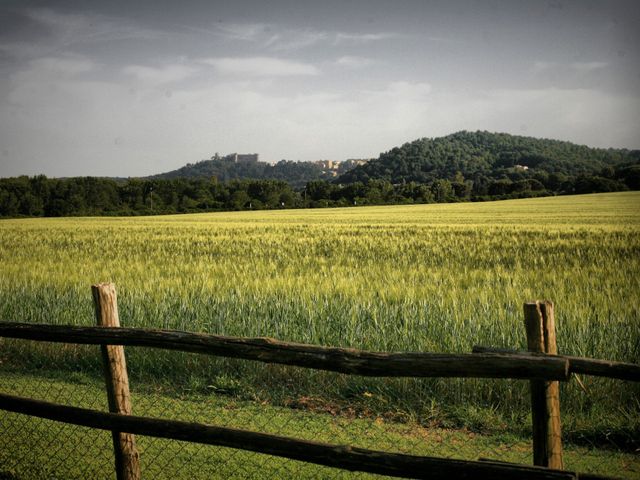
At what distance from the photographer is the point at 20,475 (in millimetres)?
4742

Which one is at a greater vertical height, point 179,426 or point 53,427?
point 179,426

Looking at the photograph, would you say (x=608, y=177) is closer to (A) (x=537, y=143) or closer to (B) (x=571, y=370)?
(A) (x=537, y=143)

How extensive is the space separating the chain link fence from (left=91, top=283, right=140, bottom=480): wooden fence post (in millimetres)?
626

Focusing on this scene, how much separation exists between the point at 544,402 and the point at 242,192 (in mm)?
91029

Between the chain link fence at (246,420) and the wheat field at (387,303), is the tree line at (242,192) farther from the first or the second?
the chain link fence at (246,420)

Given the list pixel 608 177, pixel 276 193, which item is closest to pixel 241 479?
pixel 608 177

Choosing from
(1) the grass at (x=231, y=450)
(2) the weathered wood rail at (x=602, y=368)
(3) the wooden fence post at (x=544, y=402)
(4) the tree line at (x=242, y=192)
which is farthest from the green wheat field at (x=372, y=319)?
(4) the tree line at (x=242, y=192)

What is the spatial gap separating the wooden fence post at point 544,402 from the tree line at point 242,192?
72144 millimetres

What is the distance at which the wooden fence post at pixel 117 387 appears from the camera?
4227mm

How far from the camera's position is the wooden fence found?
2996mm

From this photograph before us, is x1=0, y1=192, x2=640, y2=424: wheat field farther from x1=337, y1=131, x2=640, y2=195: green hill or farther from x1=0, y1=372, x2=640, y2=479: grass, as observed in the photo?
x1=337, y1=131, x2=640, y2=195: green hill

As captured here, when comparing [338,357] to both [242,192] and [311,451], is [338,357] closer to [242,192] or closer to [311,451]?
[311,451]

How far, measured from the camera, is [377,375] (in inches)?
132

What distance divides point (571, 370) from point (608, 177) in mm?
78220
